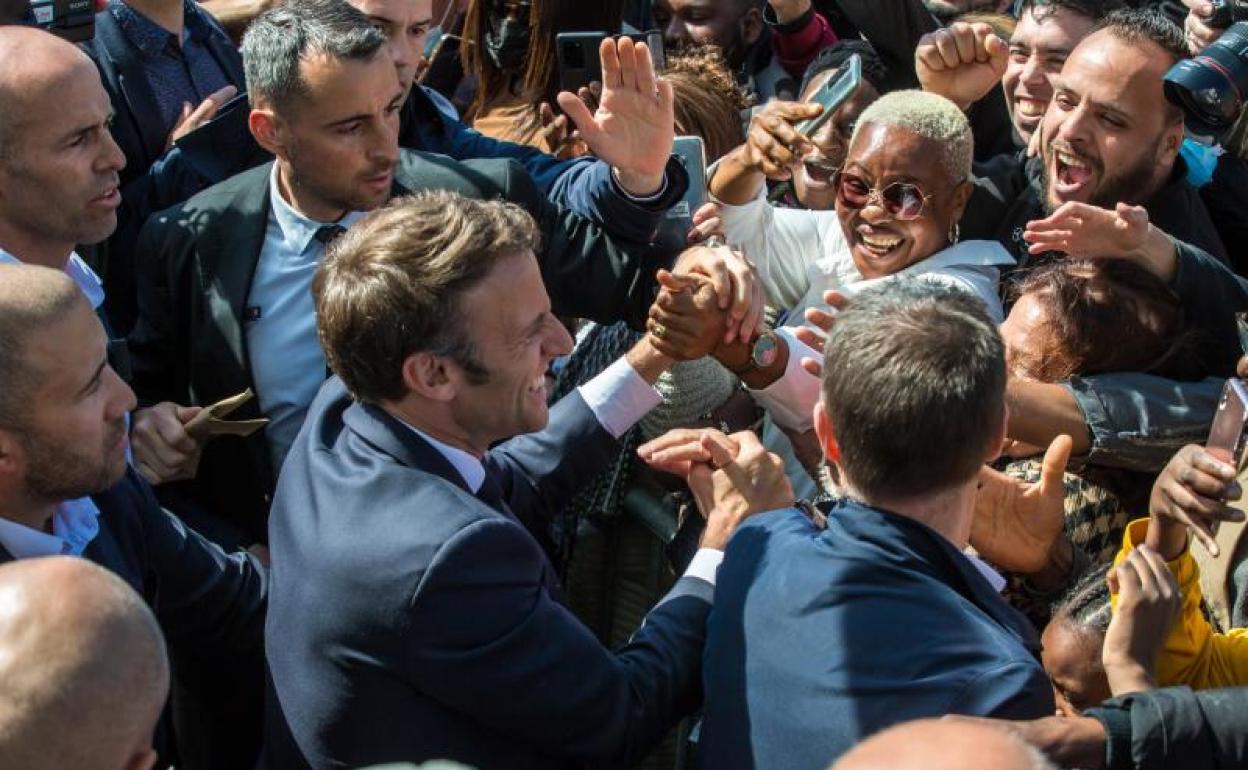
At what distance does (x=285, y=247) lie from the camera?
11.5 ft

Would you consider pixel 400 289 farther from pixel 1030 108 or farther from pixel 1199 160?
pixel 1199 160

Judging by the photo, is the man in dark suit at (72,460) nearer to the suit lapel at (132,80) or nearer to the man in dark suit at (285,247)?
the man in dark suit at (285,247)

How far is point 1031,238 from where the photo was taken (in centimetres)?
334

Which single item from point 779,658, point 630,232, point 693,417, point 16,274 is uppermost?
point 16,274

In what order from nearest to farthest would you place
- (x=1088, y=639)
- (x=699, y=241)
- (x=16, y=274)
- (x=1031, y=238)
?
1. (x=16, y=274)
2. (x=1088, y=639)
3. (x=1031, y=238)
4. (x=699, y=241)

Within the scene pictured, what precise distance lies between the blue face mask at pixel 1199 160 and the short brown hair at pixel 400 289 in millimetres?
2397

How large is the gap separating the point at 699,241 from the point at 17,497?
1671 mm

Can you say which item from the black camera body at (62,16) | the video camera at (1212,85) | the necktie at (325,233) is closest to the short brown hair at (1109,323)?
the video camera at (1212,85)

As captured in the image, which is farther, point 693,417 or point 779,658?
point 693,417

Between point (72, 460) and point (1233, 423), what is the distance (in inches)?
82.1

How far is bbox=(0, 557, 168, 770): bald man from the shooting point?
175cm

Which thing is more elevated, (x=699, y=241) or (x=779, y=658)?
(x=779, y=658)

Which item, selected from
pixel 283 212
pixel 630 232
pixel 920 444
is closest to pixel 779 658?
pixel 920 444

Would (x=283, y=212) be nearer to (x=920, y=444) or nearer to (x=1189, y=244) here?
(x=920, y=444)
